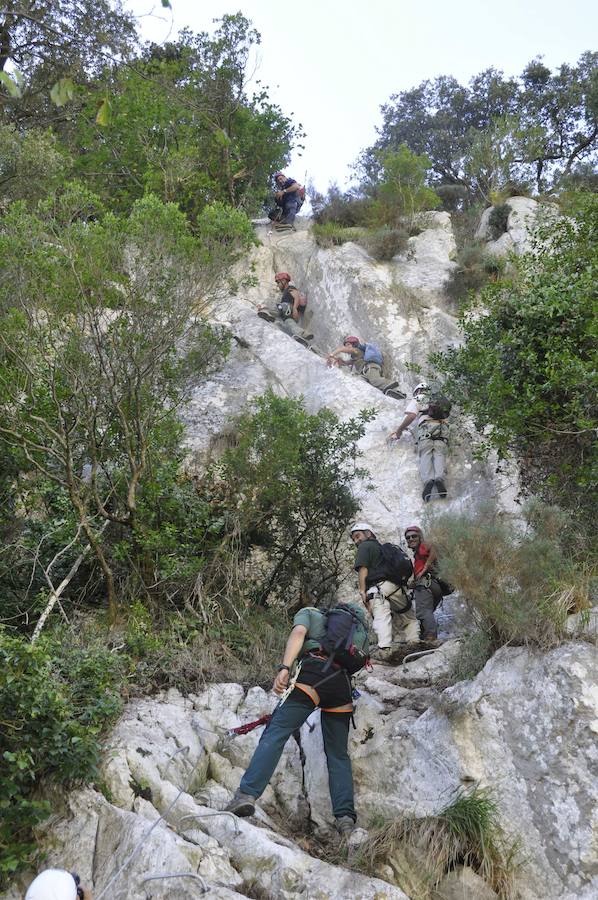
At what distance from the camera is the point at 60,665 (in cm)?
685

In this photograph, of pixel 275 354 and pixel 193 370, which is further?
pixel 275 354

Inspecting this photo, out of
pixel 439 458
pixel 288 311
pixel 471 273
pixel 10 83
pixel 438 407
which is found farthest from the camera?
pixel 471 273

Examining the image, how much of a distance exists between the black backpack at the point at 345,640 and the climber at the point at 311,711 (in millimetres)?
17

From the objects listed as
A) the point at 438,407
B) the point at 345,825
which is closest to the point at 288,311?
the point at 438,407

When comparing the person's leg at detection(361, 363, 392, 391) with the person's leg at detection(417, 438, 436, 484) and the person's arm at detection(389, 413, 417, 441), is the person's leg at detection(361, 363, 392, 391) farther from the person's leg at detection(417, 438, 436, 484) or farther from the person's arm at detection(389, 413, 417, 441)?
the person's leg at detection(417, 438, 436, 484)

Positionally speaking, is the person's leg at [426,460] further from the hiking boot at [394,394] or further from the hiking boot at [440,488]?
the hiking boot at [394,394]

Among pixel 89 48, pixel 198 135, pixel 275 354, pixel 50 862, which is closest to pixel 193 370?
pixel 275 354

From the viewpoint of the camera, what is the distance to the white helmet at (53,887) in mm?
5043

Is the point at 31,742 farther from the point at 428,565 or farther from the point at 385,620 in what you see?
the point at 428,565

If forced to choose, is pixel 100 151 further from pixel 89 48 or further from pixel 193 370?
pixel 89 48

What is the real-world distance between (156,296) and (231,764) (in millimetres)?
5858

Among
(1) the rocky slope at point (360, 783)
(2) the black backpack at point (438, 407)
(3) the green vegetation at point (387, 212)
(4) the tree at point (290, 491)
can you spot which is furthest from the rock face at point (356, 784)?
(3) the green vegetation at point (387, 212)

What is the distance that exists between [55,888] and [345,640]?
9.47ft

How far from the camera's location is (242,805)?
634cm
